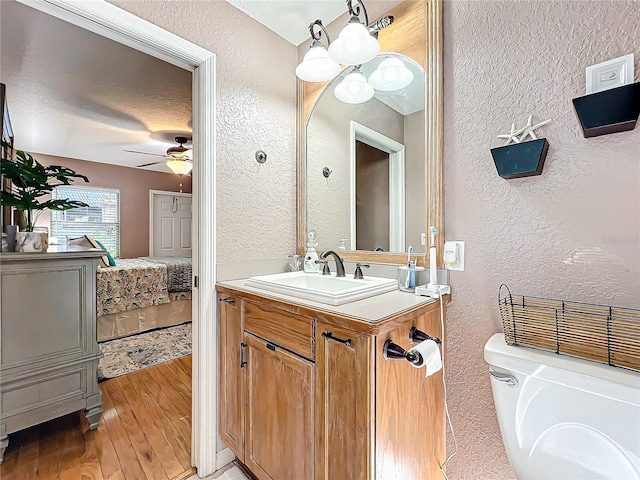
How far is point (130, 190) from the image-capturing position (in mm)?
5422

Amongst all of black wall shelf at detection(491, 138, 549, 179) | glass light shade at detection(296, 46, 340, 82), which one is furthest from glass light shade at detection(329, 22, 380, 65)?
black wall shelf at detection(491, 138, 549, 179)

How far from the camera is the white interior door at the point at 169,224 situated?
18.7 feet

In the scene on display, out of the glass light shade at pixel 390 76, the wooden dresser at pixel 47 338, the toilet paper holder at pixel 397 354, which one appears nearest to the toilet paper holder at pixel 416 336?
the toilet paper holder at pixel 397 354

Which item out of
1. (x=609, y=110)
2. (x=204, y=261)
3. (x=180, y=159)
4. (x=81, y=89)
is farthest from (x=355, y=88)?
(x=180, y=159)

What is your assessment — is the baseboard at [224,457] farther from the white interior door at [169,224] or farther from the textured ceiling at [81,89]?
the white interior door at [169,224]

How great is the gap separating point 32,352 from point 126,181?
4.58 meters

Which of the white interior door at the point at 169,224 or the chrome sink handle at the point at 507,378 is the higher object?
the white interior door at the point at 169,224

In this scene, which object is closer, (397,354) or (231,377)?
(397,354)

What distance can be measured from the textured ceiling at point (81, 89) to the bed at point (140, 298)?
1.66m

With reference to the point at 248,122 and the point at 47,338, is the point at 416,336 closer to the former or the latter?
the point at 248,122

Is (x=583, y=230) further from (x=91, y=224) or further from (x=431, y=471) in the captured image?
(x=91, y=224)

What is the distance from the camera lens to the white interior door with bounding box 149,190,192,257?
5.70 m

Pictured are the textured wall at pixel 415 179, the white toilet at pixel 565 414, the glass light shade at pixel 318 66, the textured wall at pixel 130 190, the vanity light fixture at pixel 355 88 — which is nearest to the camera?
the white toilet at pixel 565 414

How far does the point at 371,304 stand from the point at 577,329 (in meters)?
0.59
